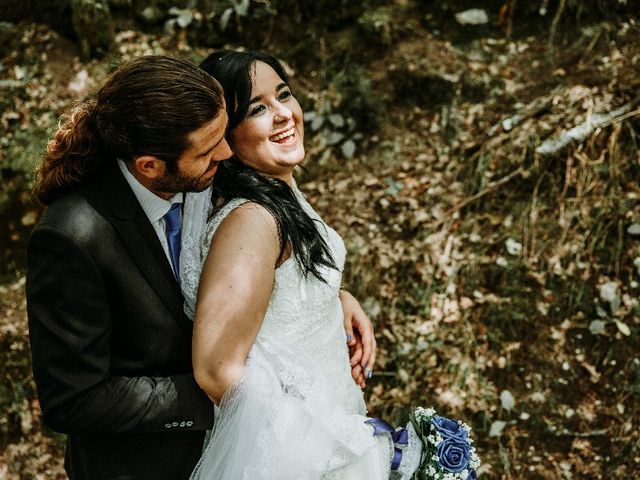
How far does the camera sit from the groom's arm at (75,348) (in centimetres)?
172

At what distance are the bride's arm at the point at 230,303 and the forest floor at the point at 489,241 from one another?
210 centimetres

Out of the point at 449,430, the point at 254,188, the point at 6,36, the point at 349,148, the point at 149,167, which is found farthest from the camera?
the point at 6,36

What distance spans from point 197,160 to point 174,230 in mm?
312

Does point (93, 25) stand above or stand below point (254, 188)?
below

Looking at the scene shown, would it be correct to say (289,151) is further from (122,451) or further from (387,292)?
(387,292)

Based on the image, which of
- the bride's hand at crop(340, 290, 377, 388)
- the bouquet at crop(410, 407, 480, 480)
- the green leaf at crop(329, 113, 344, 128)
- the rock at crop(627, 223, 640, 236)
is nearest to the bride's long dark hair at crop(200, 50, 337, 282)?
the bride's hand at crop(340, 290, 377, 388)

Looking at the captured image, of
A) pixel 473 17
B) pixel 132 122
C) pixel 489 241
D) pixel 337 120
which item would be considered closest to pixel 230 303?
pixel 132 122

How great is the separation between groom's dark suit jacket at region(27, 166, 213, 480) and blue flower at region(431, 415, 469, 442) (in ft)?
2.95

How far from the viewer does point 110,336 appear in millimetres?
1902

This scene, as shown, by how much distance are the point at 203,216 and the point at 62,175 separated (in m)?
0.52

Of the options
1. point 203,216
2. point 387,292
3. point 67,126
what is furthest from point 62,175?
point 387,292

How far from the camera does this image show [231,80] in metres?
2.33

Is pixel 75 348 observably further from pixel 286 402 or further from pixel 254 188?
pixel 254 188

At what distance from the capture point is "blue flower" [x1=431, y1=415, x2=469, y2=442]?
7.56 ft
